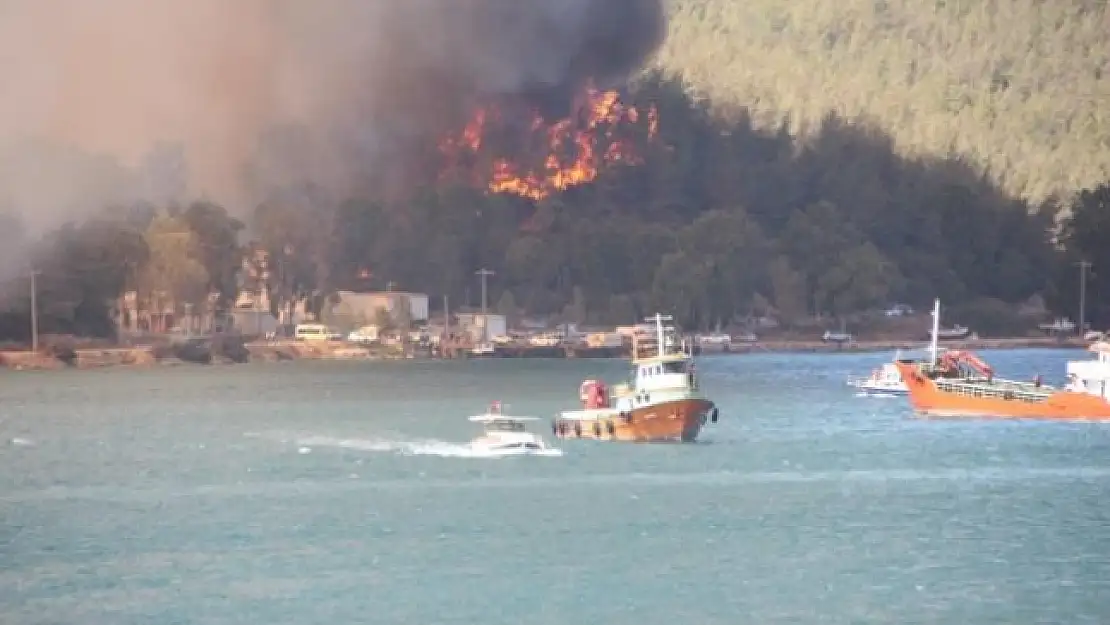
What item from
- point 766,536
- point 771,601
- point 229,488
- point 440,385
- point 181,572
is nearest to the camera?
point 771,601

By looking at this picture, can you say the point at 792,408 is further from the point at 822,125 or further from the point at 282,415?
the point at 822,125

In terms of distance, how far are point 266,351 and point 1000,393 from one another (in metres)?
58.1

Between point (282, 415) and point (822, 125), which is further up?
point (822, 125)

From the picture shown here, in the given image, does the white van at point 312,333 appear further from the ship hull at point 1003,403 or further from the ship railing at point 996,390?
the ship railing at point 996,390

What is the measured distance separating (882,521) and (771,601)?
403 inches

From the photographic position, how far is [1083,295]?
442ft

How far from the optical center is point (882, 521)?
4875cm

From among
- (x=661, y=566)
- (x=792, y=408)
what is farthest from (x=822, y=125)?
(x=661, y=566)

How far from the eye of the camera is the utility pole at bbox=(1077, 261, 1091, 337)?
440ft

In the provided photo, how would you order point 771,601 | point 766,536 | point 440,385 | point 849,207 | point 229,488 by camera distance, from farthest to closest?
point 849,207
point 440,385
point 229,488
point 766,536
point 771,601

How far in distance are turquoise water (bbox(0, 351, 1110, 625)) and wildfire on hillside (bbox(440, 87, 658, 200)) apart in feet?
195

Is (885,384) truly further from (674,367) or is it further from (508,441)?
(508,441)

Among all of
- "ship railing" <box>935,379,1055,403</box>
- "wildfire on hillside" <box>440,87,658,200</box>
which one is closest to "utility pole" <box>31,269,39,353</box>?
"wildfire on hillside" <box>440,87,658,200</box>

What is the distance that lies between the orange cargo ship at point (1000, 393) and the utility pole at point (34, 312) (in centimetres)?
4292
